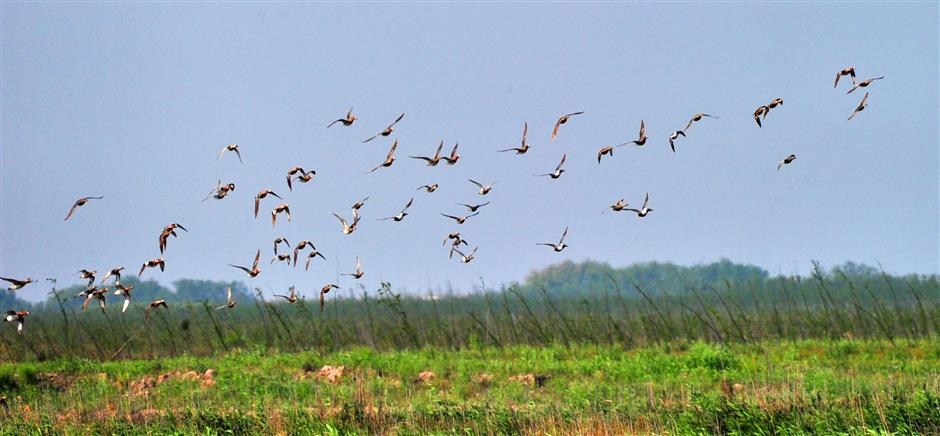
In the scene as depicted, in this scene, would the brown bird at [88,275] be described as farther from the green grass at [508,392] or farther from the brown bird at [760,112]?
the brown bird at [760,112]

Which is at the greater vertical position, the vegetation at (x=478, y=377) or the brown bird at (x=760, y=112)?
the brown bird at (x=760, y=112)

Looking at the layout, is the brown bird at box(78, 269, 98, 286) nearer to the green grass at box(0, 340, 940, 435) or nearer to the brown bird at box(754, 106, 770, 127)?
the green grass at box(0, 340, 940, 435)

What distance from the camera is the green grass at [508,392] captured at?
29.5 feet

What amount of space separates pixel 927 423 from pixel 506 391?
5536 millimetres

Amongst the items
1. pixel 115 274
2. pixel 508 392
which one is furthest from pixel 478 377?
pixel 115 274

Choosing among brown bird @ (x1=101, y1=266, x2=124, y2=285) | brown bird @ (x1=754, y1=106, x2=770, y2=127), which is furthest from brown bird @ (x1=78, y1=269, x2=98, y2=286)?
brown bird @ (x1=754, y1=106, x2=770, y2=127)

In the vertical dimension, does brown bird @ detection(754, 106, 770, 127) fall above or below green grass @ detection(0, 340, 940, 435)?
above

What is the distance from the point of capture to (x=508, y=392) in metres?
12.6

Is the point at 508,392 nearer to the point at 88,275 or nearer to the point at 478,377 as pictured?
the point at 478,377

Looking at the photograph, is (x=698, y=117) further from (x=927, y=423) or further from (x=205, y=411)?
(x=205, y=411)

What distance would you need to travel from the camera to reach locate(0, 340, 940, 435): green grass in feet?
29.5

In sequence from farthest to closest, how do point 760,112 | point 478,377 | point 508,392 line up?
1. point 478,377
2. point 508,392
3. point 760,112

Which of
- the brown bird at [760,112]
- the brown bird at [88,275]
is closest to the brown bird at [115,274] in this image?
the brown bird at [88,275]

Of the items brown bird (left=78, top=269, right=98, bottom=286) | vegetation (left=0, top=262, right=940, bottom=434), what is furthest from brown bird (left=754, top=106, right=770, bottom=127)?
brown bird (left=78, top=269, right=98, bottom=286)
